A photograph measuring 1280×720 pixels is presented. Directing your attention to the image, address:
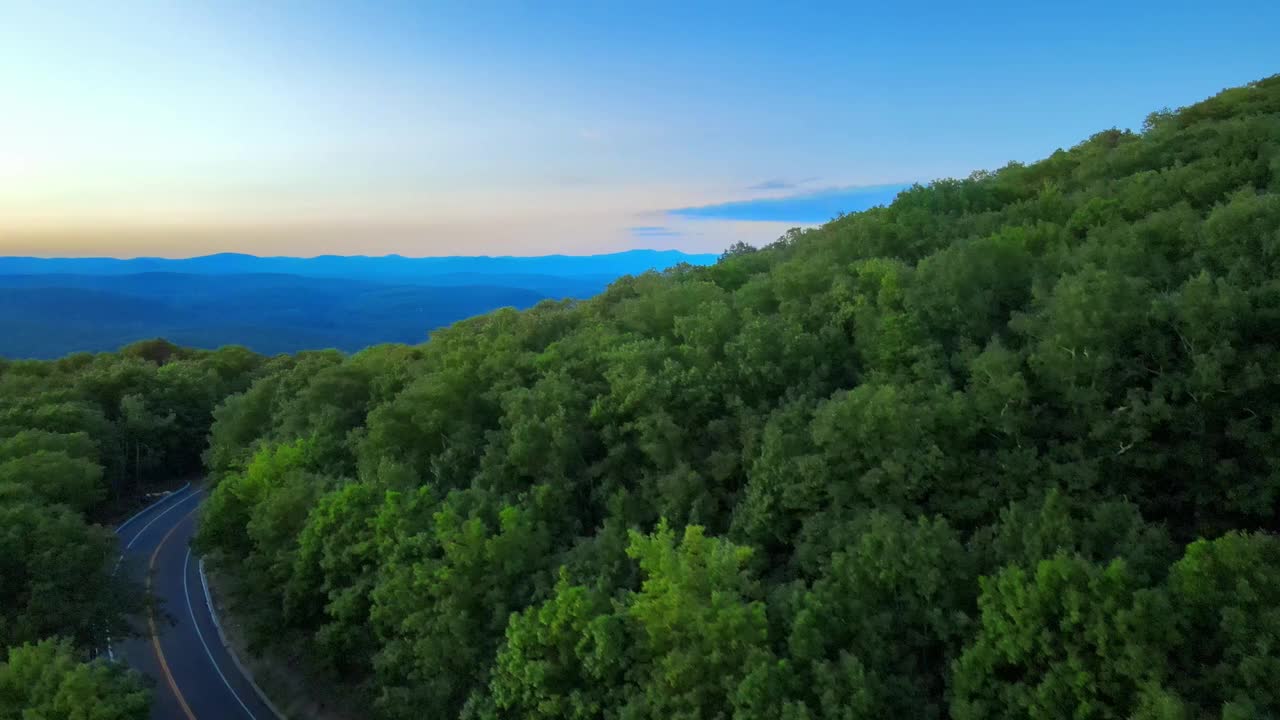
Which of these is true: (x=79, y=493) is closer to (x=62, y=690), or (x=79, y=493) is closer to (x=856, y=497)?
(x=62, y=690)

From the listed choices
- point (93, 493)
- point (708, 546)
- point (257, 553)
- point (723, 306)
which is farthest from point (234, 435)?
point (708, 546)

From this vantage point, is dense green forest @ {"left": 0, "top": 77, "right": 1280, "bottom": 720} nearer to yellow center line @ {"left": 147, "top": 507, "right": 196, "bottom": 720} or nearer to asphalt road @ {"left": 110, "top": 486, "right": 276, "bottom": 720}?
asphalt road @ {"left": 110, "top": 486, "right": 276, "bottom": 720}

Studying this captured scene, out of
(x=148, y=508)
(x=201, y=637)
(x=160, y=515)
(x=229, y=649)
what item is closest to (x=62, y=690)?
(x=229, y=649)

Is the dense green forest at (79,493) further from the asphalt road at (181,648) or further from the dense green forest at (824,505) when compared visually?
the asphalt road at (181,648)

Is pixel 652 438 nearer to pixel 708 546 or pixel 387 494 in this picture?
pixel 708 546

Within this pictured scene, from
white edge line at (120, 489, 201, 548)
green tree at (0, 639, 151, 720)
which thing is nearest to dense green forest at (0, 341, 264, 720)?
green tree at (0, 639, 151, 720)
